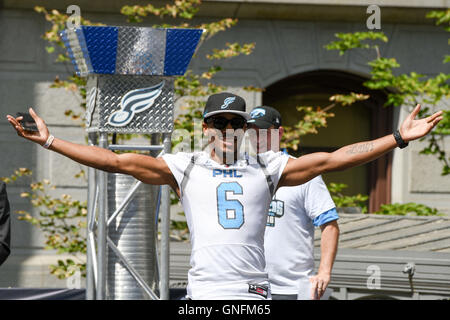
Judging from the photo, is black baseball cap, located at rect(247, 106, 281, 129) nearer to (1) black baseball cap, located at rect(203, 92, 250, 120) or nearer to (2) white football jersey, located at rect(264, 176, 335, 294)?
(2) white football jersey, located at rect(264, 176, 335, 294)

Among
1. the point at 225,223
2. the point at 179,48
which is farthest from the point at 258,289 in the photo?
the point at 179,48

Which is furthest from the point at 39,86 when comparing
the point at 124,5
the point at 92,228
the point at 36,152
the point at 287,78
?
the point at 92,228

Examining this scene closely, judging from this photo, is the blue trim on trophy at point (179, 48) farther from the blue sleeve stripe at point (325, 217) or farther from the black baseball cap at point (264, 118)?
the blue sleeve stripe at point (325, 217)

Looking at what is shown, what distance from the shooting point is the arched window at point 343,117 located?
12.1 m

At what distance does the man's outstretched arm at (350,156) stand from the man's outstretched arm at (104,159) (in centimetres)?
64

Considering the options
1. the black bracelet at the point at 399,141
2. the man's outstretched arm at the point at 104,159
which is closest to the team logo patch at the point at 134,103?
the man's outstretched arm at the point at 104,159

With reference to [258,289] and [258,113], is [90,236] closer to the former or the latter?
[258,113]

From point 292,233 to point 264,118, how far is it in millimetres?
829

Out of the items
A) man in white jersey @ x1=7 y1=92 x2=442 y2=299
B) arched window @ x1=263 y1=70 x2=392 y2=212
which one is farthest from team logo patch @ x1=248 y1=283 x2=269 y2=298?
arched window @ x1=263 y1=70 x2=392 y2=212

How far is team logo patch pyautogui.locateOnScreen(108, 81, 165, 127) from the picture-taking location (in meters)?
6.86

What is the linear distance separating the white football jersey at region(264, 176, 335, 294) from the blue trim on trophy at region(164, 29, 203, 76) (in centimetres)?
193

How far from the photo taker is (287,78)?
12055 millimetres
